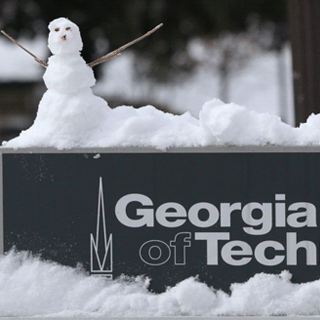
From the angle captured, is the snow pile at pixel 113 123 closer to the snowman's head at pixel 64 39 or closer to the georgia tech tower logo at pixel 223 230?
the snowman's head at pixel 64 39

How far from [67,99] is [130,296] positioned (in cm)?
165

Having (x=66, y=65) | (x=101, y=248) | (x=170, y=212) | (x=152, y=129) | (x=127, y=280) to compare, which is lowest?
(x=127, y=280)

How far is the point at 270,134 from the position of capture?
198 inches

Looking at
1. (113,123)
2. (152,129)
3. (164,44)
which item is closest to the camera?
(152,129)

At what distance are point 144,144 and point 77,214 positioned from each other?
0.77 metres

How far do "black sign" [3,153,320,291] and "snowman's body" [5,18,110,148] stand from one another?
0.22 meters

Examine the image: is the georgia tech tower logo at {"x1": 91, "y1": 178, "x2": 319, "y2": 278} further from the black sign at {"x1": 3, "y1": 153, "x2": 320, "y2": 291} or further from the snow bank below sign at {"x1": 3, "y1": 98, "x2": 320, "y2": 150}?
the snow bank below sign at {"x1": 3, "y1": 98, "x2": 320, "y2": 150}

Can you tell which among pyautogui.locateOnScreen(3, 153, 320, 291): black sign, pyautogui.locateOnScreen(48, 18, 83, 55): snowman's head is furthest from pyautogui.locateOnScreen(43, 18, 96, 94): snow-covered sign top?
pyautogui.locateOnScreen(3, 153, 320, 291): black sign

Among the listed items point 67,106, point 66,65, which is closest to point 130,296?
point 67,106

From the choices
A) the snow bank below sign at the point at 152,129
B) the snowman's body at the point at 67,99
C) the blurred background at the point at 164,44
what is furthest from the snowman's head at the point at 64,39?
the blurred background at the point at 164,44

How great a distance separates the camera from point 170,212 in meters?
5.08

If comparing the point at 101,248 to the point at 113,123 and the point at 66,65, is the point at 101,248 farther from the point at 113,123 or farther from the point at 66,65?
the point at 66,65

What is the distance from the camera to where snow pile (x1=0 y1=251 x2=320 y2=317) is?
16.3 feet

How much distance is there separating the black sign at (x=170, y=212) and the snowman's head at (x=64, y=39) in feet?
2.90
